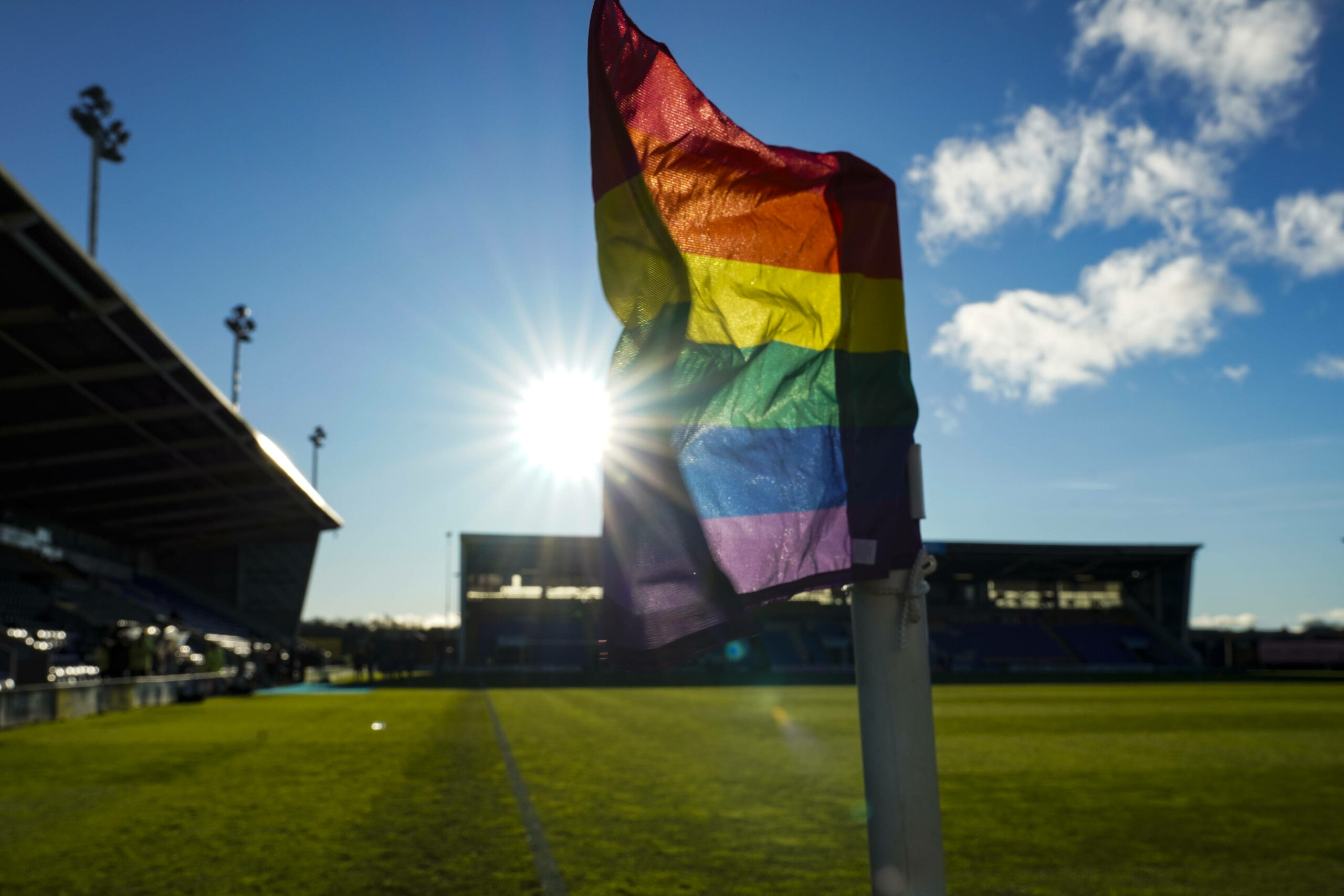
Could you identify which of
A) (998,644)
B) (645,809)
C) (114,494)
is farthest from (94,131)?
(998,644)

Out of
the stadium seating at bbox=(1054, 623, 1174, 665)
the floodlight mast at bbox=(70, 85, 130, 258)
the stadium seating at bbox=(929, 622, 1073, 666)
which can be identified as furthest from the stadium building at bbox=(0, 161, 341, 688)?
the stadium seating at bbox=(1054, 623, 1174, 665)

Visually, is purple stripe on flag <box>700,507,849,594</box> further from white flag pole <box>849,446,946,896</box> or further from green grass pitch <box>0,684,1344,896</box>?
green grass pitch <box>0,684,1344,896</box>

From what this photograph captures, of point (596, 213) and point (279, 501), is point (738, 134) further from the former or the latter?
point (279, 501)

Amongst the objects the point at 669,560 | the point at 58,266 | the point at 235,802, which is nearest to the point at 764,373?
the point at 669,560

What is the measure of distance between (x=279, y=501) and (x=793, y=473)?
40634 mm

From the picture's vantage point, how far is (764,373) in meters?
2.35

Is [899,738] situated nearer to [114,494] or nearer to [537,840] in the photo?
[537,840]

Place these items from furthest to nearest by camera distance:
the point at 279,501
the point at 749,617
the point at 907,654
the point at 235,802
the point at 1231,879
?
the point at 279,501
the point at 235,802
the point at 1231,879
the point at 749,617
the point at 907,654

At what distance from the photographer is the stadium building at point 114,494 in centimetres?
1878

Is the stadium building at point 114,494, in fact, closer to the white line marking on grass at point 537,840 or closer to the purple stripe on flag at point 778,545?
the white line marking on grass at point 537,840

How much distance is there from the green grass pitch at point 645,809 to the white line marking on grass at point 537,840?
7 cm

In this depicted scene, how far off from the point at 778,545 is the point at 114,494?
38606mm

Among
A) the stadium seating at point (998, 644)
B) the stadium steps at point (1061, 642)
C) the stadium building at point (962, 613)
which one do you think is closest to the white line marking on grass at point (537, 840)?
the stadium building at point (962, 613)

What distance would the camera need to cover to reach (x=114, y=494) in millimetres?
35094
